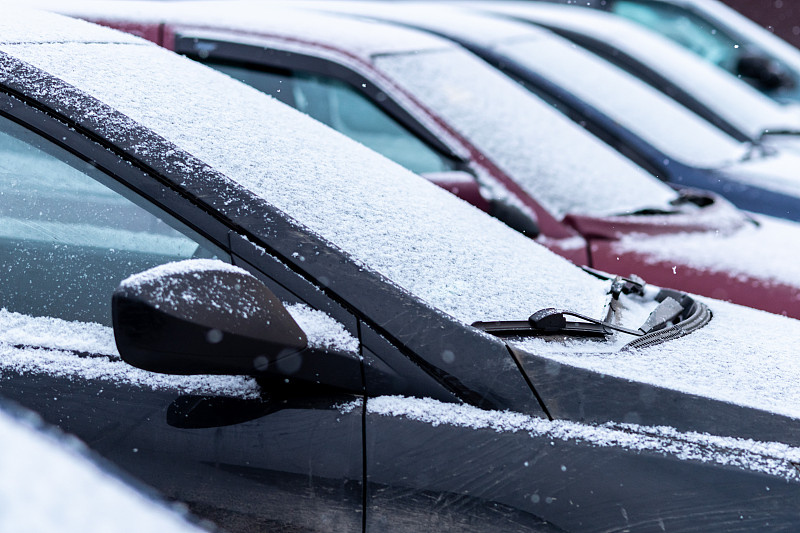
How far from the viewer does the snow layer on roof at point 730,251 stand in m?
3.16

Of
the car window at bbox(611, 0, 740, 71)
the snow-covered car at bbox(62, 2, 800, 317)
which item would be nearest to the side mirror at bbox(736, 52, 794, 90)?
the car window at bbox(611, 0, 740, 71)

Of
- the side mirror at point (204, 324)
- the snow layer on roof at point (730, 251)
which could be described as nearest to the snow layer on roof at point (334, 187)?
the side mirror at point (204, 324)

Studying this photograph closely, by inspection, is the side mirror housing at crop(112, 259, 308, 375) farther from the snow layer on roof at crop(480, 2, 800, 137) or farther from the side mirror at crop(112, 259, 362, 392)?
the snow layer on roof at crop(480, 2, 800, 137)

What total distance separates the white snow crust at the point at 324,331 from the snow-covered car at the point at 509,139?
74.9 inches

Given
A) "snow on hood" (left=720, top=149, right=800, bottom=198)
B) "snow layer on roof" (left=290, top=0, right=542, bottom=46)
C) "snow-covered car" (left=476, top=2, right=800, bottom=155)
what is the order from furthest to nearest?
"snow-covered car" (left=476, top=2, right=800, bottom=155)
"snow layer on roof" (left=290, top=0, right=542, bottom=46)
"snow on hood" (left=720, top=149, right=800, bottom=198)

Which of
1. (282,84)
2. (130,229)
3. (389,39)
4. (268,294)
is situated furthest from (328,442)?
(389,39)

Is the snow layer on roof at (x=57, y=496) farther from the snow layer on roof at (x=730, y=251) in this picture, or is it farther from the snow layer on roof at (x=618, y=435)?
the snow layer on roof at (x=730, y=251)

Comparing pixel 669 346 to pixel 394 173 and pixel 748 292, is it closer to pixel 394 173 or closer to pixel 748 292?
pixel 394 173

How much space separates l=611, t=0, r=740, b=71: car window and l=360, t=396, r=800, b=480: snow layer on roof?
8.70 meters

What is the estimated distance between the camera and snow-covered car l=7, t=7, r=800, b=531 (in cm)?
141

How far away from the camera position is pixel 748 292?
10.1ft

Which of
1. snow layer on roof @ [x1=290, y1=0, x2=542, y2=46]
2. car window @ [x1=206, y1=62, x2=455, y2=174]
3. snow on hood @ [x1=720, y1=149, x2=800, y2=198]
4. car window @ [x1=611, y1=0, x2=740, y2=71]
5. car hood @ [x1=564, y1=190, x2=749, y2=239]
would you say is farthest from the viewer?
car window @ [x1=611, y1=0, x2=740, y2=71]

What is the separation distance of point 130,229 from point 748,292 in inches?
85.8

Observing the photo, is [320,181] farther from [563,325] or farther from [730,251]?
[730,251]
